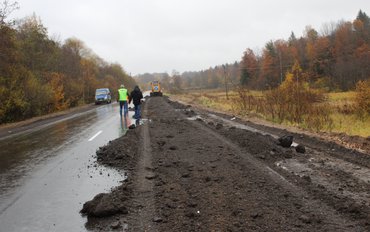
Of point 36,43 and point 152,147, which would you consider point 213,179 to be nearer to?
point 152,147

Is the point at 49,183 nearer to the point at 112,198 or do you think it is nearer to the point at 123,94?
the point at 112,198

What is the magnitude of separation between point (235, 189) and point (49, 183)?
3.89 meters

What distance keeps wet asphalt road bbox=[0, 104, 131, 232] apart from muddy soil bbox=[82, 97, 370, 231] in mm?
420

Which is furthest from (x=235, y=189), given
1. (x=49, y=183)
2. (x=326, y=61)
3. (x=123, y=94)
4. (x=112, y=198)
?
(x=326, y=61)

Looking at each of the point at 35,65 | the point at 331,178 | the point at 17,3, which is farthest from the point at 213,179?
the point at 35,65

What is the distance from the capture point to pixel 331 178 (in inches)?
280

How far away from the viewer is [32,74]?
1261 inches

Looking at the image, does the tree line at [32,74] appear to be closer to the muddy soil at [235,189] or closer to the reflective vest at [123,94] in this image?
the reflective vest at [123,94]

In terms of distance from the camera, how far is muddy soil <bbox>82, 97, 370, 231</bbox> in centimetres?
500

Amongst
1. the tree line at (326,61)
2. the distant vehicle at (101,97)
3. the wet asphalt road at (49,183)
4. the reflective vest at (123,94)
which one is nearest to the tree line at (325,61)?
the tree line at (326,61)

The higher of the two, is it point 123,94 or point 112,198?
point 123,94

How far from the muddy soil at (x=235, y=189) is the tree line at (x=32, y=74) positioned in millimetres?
19047

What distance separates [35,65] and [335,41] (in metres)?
70.6

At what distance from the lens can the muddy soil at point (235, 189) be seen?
500 centimetres
